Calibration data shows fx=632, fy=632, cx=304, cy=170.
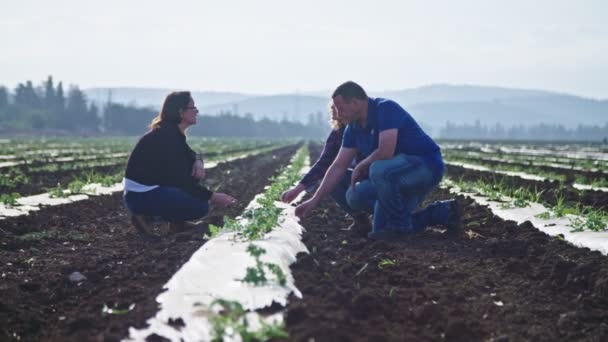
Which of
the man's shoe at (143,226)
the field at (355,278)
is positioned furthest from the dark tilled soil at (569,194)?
the man's shoe at (143,226)

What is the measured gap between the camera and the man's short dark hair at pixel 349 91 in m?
5.58

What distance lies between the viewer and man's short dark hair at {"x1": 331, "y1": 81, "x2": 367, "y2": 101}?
558cm

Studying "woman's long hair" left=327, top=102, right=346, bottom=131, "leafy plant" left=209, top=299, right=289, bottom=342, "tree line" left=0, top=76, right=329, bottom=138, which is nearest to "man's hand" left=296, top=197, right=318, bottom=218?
"woman's long hair" left=327, top=102, right=346, bottom=131

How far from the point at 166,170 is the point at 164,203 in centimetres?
33

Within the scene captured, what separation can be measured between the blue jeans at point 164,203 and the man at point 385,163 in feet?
4.65

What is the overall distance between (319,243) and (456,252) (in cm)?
123

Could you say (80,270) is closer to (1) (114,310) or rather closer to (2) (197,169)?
(1) (114,310)

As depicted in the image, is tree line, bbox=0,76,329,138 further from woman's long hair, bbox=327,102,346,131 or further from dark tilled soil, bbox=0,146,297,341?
woman's long hair, bbox=327,102,346,131

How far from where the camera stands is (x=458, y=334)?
327 centimetres

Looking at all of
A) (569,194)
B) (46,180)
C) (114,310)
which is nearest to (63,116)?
(46,180)

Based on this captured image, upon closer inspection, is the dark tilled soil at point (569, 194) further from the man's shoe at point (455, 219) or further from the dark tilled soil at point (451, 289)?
the dark tilled soil at point (451, 289)

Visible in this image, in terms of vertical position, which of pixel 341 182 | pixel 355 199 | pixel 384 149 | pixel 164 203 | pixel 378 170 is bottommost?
pixel 164 203

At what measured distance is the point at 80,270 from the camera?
4922 millimetres

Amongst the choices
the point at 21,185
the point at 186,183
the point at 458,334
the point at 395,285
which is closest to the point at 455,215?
the point at 395,285
